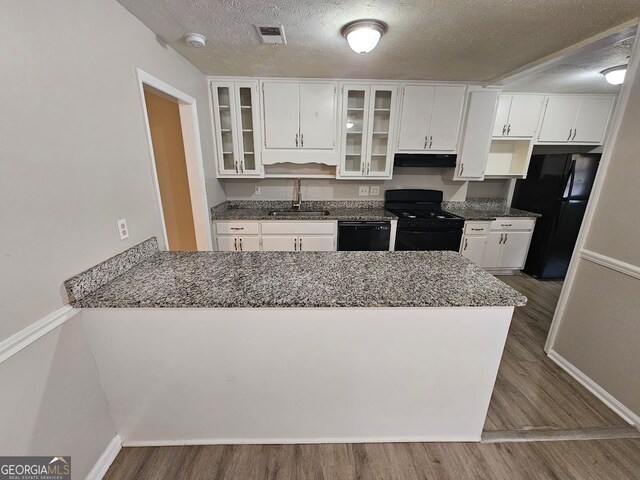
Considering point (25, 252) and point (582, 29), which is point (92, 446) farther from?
point (582, 29)

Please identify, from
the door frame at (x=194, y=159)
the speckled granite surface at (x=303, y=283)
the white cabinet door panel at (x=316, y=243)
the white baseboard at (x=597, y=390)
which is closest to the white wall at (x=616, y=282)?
the white baseboard at (x=597, y=390)

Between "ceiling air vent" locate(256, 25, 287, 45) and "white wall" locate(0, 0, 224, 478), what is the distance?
2.58ft

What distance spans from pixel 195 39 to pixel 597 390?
3713 millimetres

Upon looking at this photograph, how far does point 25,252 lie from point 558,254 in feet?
15.9

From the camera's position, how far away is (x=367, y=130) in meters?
3.03

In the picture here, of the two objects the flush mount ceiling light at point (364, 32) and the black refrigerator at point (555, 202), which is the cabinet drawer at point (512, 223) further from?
the flush mount ceiling light at point (364, 32)

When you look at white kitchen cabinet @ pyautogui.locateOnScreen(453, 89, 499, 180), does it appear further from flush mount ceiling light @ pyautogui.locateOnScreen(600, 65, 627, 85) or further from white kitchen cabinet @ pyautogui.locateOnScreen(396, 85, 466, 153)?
flush mount ceiling light @ pyautogui.locateOnScreen(600, 65, 627, 85)

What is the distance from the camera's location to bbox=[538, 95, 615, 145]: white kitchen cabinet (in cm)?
315

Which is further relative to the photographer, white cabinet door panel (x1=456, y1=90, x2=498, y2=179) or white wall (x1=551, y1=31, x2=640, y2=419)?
white cabinet door panel (x1=456, y1=90, x2=498, y2=179)

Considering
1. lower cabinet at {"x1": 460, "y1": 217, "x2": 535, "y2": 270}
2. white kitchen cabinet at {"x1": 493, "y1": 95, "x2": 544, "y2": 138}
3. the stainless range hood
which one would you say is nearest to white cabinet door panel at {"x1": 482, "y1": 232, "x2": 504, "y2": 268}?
lower cabinet at {"x1": 460, "y1": 217, "x2": 535, "y2": 270}

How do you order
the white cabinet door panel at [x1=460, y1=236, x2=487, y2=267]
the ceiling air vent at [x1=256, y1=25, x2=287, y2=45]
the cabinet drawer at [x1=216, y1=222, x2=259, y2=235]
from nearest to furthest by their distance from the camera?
the ceiling air vent at [x1=256, y1=25, x2=287, y2=45] → the cabinet drawer at [x1=216, y1=222, x2=259, y2=235] → the white cabinet door panel at [x1=460, y1=236, x2=487, y2=267]

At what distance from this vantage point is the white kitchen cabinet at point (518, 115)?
314 cm

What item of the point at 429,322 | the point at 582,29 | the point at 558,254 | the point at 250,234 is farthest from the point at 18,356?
the point at 558,254

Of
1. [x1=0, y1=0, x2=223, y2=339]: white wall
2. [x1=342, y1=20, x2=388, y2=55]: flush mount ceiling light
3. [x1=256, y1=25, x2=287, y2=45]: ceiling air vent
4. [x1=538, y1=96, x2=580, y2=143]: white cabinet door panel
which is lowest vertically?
[x1=0, y1=0, x2=223, y2=339]: white wall
